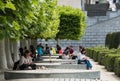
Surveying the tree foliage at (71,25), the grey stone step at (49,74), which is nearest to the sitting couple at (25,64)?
the grey stone step at (49,74)

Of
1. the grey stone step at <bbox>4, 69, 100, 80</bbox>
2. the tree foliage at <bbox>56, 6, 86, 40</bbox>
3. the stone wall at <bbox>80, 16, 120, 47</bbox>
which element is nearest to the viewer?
the grey stone step at <bbox>4, 69, 100, 80</bbox>

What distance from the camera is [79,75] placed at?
19047mm

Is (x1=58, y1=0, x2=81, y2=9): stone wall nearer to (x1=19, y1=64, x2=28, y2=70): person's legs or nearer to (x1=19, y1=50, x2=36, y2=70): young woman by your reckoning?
(x1=19, y1=50, x2=36, y2=70): young woman

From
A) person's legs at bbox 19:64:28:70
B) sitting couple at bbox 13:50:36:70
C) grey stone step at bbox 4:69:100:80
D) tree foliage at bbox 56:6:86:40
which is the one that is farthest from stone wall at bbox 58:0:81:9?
grey stone step at bbox 4:69:100:80

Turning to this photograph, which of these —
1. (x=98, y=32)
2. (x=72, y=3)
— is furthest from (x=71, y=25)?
(x=72, y=3)

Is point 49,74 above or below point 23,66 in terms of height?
above

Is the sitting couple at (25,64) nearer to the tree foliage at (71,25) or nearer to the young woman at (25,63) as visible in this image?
the young woman at (25,63)

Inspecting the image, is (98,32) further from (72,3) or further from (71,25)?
(71,25)

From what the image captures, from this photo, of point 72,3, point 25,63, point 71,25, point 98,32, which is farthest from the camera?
point 72,3

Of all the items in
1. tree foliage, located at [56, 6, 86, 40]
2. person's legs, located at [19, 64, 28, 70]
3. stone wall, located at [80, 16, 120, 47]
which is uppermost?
person's legs, located at [19, 64, 28, 70]

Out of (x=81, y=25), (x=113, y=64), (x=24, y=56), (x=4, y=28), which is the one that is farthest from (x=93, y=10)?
(x=4, y=28)

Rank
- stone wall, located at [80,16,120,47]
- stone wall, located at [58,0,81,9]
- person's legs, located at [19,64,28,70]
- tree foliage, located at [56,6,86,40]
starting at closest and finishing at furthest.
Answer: person's legs, located at [19,64,28,70] < tree foliage, located at [56,6,86,40] < stone wall, located at [80,16,120,47] < stone wall, located at [58,0,81,9]

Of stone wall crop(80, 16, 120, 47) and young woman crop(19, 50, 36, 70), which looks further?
stone wall crop(80, 16, 120, 47)

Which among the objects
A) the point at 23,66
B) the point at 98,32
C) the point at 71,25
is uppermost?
the point at 23,66
